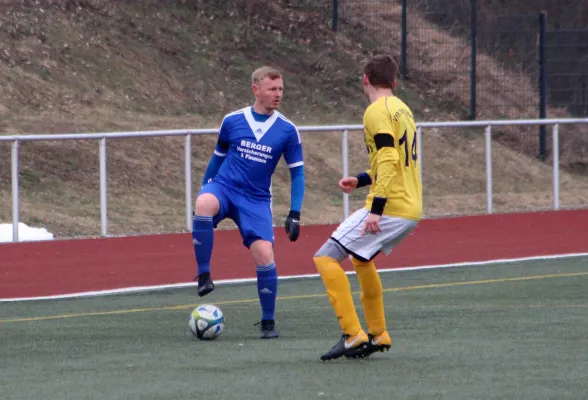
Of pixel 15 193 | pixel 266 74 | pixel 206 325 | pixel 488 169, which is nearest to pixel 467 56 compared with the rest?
pixel 488 169

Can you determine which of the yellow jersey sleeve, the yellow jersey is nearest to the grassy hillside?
the yellow jersey

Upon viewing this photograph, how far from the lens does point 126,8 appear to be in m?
30.4

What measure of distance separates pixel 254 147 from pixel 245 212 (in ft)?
1.51

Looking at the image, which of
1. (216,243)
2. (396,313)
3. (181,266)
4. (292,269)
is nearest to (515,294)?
(396,313)

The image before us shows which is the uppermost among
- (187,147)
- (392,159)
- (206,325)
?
(187,147)

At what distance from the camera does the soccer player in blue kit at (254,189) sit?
33.4 ft

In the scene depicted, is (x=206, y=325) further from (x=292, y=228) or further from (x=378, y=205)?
(x=378, y=205)

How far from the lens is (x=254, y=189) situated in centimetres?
1030

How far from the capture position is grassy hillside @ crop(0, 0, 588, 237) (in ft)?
73.5

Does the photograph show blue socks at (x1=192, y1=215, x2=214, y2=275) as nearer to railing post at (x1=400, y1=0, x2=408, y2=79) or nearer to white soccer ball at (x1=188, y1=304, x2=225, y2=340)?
white soccer ball at (x1=188, y1=304, x2=225, y2=340)

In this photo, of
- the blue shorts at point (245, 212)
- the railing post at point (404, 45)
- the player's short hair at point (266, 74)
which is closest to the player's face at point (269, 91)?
the player's short hair at point (266, 74)

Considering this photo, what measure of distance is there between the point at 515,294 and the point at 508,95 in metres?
20.3

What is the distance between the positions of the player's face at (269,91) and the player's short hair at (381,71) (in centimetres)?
146

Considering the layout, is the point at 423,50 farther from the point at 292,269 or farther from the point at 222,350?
the point at 222,350
